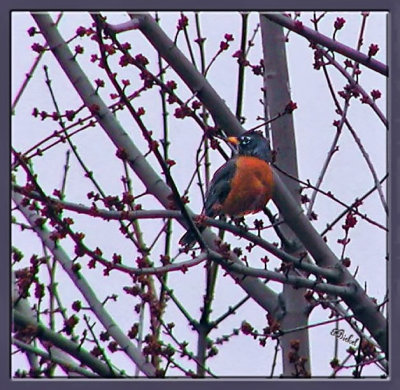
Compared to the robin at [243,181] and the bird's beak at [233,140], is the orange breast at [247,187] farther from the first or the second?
the bird's beak at [233,140]

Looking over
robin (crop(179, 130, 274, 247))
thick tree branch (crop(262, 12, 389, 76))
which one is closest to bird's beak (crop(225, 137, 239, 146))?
robin (crop(179, 130, 274, 247))

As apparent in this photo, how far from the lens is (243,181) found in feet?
17.7

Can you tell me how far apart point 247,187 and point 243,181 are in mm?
111

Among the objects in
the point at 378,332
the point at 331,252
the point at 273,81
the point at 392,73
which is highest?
the point at 273,81

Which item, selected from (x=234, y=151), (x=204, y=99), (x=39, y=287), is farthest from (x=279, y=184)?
(x=39, y=287)

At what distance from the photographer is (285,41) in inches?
191

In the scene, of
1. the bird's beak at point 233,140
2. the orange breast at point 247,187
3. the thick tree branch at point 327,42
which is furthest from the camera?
the orange breast at point 247,187

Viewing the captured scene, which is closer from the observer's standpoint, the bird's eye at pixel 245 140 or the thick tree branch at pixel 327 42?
the thick tree branch at pixel 327 42

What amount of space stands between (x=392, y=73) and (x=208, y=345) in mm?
1716

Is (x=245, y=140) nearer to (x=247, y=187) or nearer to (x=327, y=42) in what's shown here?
(x=247, y=187)

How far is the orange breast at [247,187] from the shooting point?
16.6 ft

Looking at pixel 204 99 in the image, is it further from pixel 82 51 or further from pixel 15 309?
pixel 15 309

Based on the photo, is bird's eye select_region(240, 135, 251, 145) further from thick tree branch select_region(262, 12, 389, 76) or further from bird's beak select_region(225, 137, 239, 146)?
thick tree branch select_region(262, 12, 389, 76)

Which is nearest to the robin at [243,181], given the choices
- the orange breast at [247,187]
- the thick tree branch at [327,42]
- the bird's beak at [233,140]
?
the orange breast at [247,187]
